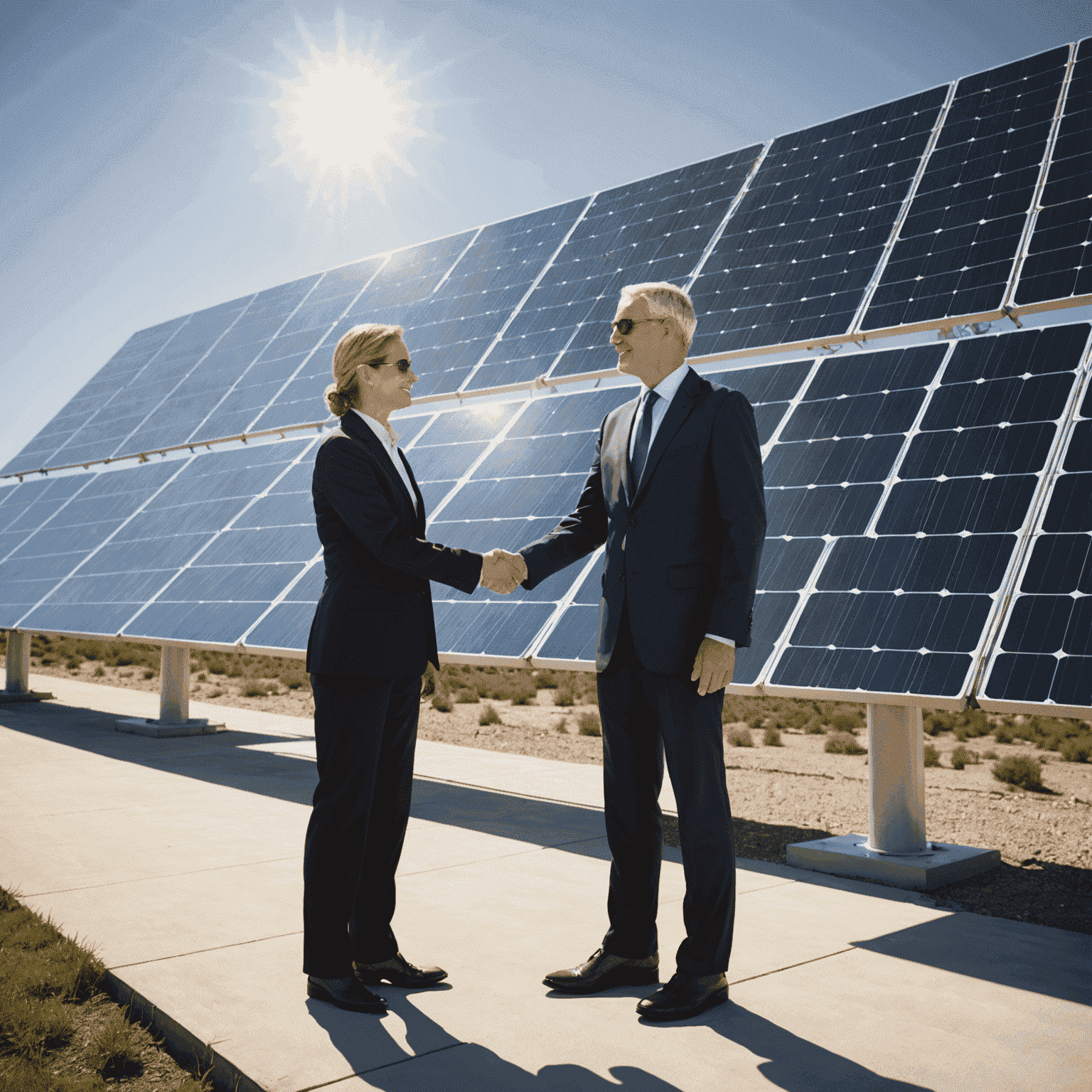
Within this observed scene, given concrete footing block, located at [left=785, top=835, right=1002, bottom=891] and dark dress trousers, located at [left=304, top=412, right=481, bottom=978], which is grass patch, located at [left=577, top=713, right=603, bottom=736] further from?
dark dress trousers, located at [left=304, top=412, right=481, bottom=978]

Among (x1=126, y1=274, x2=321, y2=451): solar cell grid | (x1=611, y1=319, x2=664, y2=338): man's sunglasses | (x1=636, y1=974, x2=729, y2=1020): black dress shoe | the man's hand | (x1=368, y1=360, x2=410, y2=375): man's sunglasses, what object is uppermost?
(x1=126, y1=274, x2=321, y2=451): solar cell grid

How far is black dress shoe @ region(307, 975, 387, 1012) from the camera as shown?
3549 mm

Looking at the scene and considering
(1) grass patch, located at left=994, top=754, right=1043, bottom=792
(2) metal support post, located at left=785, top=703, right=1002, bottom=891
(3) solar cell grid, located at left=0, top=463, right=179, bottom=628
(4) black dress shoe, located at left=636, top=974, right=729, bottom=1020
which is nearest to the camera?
(4) black dress shoe, located at left=636, top=974, right=729, bottom=1020

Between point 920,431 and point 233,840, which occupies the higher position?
point 920,431

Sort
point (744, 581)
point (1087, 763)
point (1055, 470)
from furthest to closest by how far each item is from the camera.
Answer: point (1087, 763) → point (1055, 470) → point (744, 581)

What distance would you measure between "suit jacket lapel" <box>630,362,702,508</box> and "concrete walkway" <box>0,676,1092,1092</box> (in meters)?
1.84

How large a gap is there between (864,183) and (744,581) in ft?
23.6

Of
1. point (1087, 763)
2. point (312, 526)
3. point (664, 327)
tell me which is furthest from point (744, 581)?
point (1087, 763)

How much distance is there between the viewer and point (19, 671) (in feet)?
47.3

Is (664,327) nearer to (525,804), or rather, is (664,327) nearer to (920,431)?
(920,431)

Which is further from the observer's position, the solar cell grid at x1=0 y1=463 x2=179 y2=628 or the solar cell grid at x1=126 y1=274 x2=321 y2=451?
the solar cell grid at x1=126 y1=274 x2=321 y2=451

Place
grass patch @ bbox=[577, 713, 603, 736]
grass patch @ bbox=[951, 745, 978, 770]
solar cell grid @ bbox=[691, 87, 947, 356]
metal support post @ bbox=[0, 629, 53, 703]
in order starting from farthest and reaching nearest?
1. grass patch @ bbox=[577, 713, 603, 736]
2. metal support post @ bbox=[0, 629, 53, 703]
3. grass patch @ bbox=[951, 745, 978, 770]
4. solar cell grid @ bbox=[691, 87, 947, 356]

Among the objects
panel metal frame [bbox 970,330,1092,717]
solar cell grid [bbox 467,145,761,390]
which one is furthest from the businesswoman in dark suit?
solar cell grid [bbox 467,145,761,390]

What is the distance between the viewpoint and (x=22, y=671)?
47.4 feet
